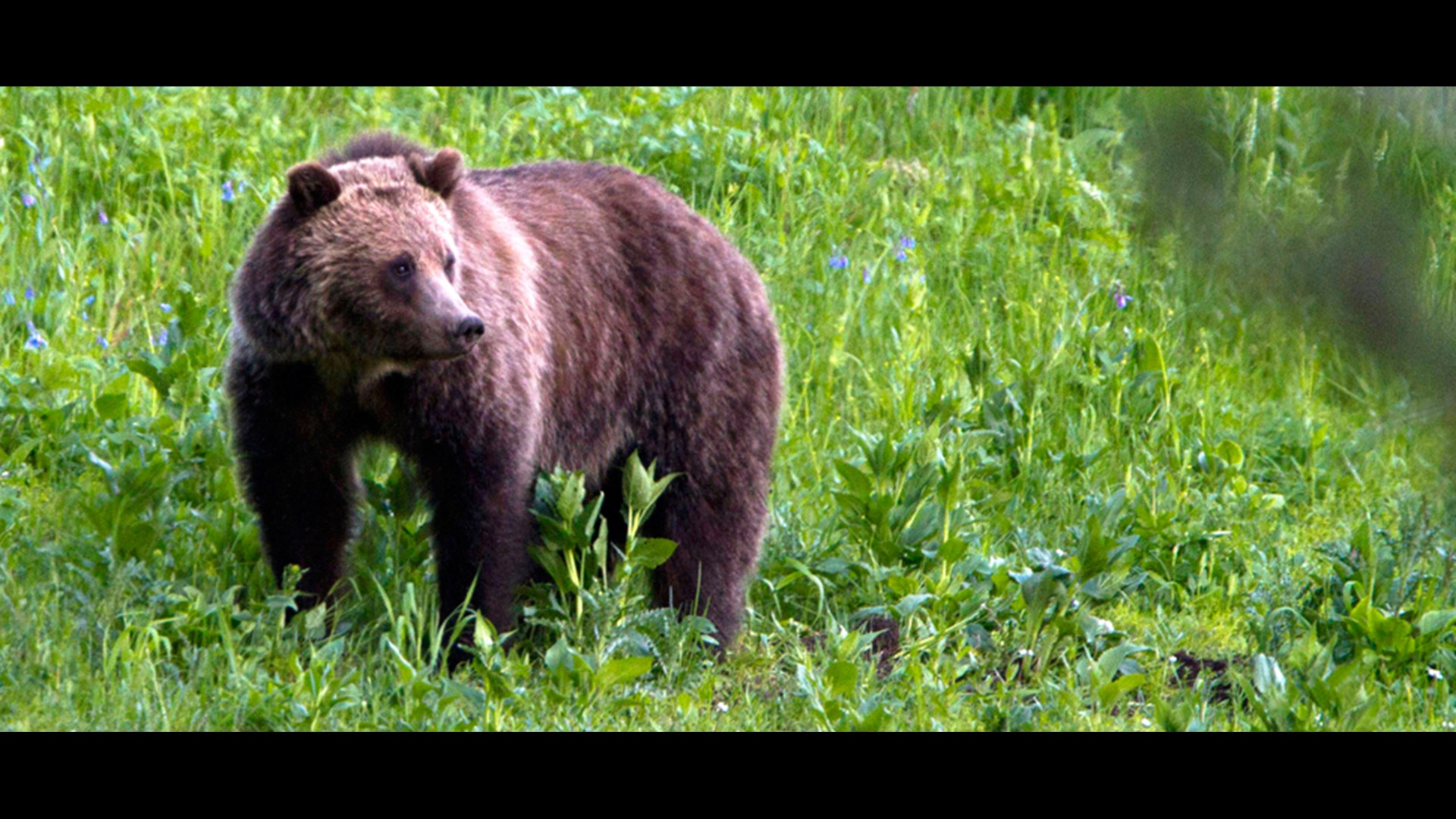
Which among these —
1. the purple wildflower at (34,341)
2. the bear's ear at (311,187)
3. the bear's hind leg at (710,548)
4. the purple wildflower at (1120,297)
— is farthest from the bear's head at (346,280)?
the purple wildflower at (1120,297)

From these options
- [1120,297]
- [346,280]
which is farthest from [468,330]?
[1120,297]

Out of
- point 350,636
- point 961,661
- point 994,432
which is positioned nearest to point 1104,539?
point 961,661

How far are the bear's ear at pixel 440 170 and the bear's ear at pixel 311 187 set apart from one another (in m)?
0.24

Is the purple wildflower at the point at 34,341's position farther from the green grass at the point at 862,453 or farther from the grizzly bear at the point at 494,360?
the grizzly bear at the point at 494,360

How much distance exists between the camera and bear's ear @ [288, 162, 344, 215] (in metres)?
4.43

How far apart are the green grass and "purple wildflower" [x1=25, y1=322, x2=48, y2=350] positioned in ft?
0.04

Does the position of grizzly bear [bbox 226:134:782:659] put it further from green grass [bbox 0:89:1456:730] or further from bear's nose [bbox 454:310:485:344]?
green grass [bbox 0:89:1456:730]

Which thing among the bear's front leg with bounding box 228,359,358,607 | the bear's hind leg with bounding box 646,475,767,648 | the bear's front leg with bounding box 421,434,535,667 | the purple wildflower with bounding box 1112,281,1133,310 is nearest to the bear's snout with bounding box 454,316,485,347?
the bear's front leg with bounding box 421,434,535,667

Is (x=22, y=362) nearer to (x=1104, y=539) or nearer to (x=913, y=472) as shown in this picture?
(x=913, y=472)

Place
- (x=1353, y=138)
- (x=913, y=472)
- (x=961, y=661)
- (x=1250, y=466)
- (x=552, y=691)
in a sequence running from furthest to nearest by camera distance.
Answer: (x=1250, y=466)
(x=913, y=472)
(x=961, y=661)
(x=552, y=691)
(x=1353, y=138)

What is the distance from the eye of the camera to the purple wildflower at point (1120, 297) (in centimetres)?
722

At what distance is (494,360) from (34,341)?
2375mm

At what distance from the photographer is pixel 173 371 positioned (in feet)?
18.1

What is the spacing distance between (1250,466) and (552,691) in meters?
3.69
